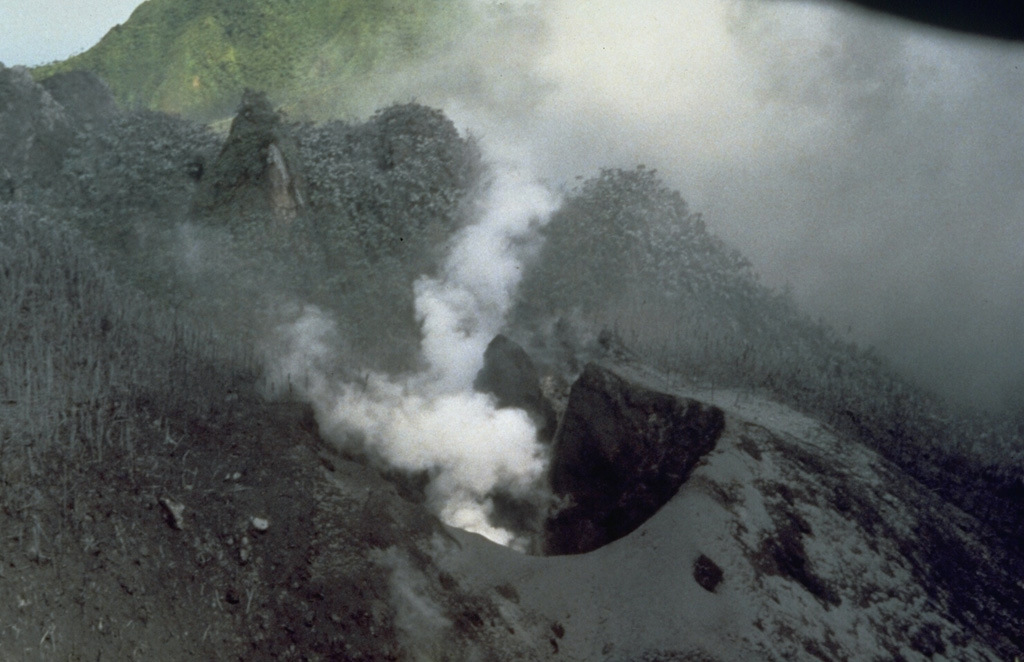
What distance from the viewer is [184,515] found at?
11.9 metres

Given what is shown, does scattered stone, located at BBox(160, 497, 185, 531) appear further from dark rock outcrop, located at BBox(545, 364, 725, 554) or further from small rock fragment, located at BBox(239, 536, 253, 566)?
dark rock outcrop, located at BBox(545, 364, 725, 554)

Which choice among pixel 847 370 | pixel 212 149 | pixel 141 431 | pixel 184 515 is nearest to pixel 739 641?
pixel 184 515

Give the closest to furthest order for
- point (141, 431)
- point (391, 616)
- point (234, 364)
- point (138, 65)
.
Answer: point (391, 616)
point (141, 431)
point (234, 364)
point (138, 65)

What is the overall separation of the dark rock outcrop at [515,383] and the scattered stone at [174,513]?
7979 mm

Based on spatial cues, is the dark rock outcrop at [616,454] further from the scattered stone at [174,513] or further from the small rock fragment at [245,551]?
the scattered stone at [174,513]

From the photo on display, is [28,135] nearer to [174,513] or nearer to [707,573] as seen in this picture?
[174,513]

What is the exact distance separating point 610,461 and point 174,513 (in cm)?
763

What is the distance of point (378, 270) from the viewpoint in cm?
2367

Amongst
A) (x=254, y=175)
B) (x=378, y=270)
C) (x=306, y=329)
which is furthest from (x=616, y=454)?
(x=254, y=175)

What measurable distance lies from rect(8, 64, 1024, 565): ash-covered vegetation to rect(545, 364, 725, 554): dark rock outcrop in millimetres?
3882

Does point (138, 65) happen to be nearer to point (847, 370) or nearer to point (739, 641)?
point (847, 370)

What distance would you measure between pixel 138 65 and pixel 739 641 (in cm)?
3256

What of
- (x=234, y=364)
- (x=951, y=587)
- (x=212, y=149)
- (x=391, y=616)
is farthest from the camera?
(x=212, y=149)

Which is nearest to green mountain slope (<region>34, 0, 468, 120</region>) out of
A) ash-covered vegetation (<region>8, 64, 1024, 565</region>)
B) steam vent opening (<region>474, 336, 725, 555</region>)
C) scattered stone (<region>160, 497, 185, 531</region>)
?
ash-covered vegetation (<region>8, 64, 1024, 565</region>)
